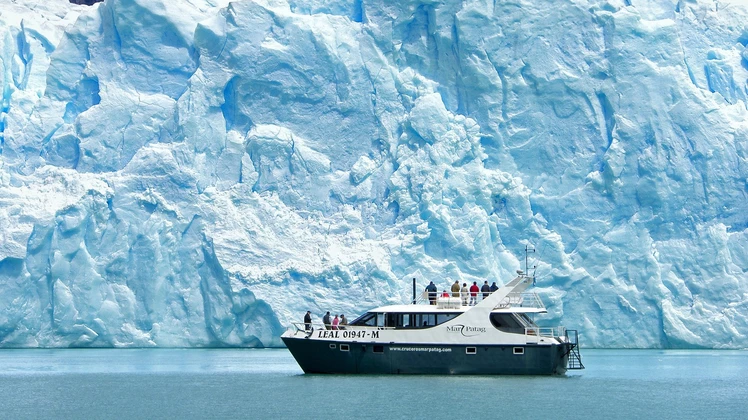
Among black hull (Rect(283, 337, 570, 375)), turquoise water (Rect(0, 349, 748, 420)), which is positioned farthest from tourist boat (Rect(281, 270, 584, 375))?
turquoise water (Rect(0, 349, 748, 420))

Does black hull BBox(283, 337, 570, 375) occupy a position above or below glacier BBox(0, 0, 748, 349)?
below

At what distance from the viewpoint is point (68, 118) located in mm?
35875

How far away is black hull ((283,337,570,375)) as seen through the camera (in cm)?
2384

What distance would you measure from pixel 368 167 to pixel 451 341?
37.9 feet

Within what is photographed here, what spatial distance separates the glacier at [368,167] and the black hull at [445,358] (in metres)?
8.76

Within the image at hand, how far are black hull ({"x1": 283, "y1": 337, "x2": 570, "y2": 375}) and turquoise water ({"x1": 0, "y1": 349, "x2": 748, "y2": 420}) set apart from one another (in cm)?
26

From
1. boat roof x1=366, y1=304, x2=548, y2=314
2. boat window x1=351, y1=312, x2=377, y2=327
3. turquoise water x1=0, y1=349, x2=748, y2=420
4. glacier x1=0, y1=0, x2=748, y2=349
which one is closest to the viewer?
turquoise water x1=0, y1=349, x2=748, y2=420

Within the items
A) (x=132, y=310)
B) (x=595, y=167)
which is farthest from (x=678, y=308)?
(x=132, y=310)

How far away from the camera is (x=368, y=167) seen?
34.7 m

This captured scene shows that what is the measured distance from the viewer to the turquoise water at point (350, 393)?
18594 mm

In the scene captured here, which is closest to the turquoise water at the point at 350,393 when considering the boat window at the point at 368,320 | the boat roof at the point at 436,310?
the boat window at the point at 368,320

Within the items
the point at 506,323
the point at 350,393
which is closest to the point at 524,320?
the point at 506,323

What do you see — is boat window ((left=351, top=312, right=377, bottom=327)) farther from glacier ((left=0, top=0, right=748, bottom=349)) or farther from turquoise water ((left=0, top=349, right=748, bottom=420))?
glacier ((left=0, top=0, right=748, bottom=349))

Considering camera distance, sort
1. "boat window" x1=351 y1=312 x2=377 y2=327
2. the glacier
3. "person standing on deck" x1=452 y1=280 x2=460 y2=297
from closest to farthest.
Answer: "boat window" x1=351 y1=312 x2=377 y2=327, "person standing on deck" x1=452 y1=280 x2=460 y2=297, the glacier
